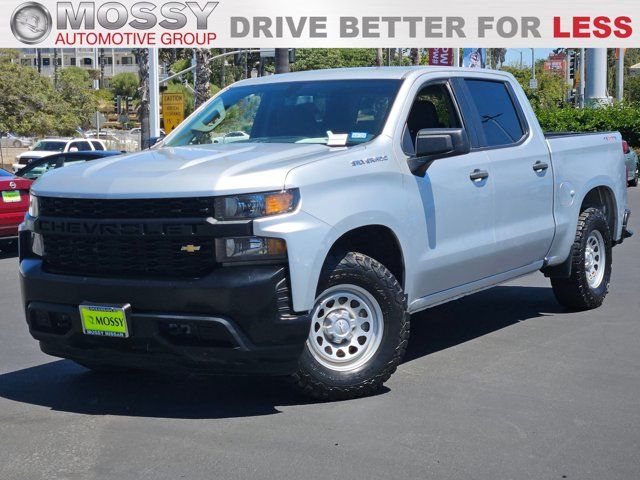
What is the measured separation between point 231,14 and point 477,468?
1042 inches

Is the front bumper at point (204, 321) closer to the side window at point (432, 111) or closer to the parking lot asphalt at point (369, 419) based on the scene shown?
the parking lot asphalt at point (369, 419)

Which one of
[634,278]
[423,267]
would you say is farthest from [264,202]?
[634,278]

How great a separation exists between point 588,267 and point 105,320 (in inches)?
192

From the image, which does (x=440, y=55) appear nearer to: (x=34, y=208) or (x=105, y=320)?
(x=34, y=208)

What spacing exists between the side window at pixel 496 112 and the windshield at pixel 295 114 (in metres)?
0.97

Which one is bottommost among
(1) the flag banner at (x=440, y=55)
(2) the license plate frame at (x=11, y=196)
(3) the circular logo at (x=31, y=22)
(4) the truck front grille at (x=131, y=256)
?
(2) the license plate frame at (x=11, y=196)

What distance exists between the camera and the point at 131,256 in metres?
6.07

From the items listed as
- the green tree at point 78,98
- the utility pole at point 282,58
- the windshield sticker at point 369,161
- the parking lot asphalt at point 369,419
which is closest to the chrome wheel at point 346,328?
the parking lot asphalt at point 369,419

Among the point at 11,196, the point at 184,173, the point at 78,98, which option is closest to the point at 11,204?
the point at 11,196

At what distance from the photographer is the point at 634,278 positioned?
448 inches

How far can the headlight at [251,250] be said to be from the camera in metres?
5.87

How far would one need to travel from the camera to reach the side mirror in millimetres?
6855

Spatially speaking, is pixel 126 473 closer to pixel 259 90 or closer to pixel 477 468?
pixel 477 468

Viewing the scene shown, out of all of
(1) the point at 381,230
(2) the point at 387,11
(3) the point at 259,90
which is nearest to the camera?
(1) the point at 381,230
